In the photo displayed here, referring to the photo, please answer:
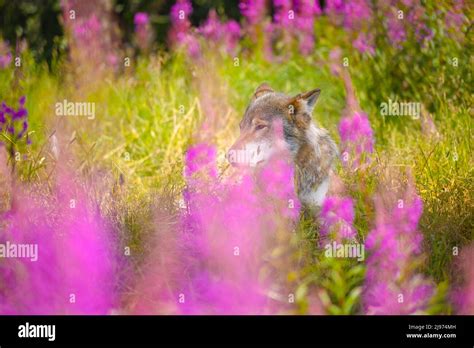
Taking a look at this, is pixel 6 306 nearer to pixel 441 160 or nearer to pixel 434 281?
pixel 434 281

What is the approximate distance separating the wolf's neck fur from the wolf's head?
45 mm

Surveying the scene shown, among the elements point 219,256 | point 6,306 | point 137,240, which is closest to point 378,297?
point 219,256

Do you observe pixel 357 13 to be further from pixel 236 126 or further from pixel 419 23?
pixel 236 126

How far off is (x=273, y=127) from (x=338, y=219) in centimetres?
96

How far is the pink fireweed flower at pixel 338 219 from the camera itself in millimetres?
4297

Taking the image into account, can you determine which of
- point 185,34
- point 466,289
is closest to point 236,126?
point 185,34

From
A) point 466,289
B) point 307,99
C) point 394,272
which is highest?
point 307,99

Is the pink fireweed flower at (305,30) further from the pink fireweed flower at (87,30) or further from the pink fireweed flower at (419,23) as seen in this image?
the pink fireweed flower at (87,30)

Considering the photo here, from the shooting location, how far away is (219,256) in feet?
12.9

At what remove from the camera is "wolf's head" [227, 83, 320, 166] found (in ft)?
16.4

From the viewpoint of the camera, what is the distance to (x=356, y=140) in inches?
217

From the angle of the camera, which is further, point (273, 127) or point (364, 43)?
point (364, 43)

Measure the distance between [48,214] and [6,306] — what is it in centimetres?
88

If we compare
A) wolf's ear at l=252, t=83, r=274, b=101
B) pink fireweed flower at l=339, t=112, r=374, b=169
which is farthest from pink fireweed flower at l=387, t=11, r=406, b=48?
wolf's ear at l=252, t=83, r=274, b=101
